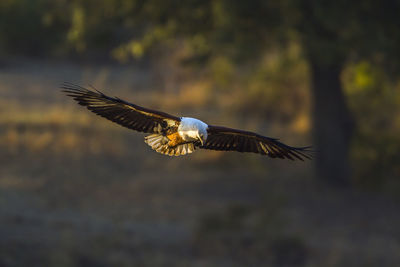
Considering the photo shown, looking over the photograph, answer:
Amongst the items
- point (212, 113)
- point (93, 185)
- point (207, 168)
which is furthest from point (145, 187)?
point (212, 113)

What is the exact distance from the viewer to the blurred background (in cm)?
1027

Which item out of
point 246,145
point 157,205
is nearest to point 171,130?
point 246,145

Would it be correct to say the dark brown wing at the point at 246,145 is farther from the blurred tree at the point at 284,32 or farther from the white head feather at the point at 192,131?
the blurred tree at the point at 284,32

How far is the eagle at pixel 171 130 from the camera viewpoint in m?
4.04

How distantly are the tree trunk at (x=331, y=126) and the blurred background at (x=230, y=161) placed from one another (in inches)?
1.0

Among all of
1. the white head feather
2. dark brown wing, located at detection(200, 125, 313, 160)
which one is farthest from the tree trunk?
the white head feather

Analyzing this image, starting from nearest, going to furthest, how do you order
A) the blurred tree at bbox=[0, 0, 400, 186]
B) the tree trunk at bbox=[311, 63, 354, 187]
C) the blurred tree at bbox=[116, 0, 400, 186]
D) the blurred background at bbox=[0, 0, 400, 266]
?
the blurred background at bbox=[0, 0, 400, 266] < the blurred tree at bbox=[116, 0, 400, 186] < the blurred tree at bbox=[0, 0, 400, 186] < the tree trunk at bbox=[311, 63, 354, 187]

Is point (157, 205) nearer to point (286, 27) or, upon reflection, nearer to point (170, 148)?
point (286, 27)

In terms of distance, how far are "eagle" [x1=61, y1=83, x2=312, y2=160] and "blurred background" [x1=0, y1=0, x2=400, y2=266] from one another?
14.8ft

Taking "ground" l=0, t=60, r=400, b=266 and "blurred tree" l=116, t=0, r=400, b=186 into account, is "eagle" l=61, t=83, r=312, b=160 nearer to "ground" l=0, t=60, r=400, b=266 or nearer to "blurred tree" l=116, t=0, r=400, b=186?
"ground" l=0, t=60, r=400, b=266

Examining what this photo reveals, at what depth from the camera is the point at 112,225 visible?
11.0 meters

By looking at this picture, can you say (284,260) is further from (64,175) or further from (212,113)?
(212,113)

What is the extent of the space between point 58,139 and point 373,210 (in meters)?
6.83

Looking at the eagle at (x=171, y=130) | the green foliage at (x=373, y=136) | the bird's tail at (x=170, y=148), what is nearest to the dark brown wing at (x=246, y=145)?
the eagle at (x=171, y=130)
